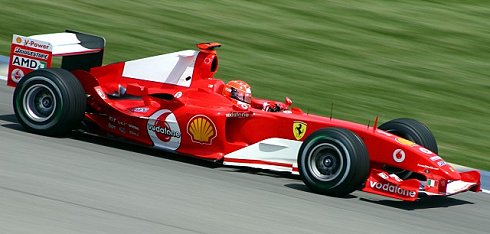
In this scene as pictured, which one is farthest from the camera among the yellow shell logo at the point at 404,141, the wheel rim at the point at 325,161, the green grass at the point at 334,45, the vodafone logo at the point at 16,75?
the green grass at the point at 334,45

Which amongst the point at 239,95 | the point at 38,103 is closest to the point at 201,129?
the point at 239,95

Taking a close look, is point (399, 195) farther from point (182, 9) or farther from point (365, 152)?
point (182, 9)

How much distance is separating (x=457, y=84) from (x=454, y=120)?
1739 millimetres

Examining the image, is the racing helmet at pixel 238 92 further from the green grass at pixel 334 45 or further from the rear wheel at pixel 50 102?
the green grass at pixel 334 45

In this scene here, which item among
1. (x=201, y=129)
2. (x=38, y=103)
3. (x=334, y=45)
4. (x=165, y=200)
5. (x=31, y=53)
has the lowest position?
(x=165, y=200)

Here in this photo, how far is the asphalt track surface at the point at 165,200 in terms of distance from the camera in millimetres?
6891

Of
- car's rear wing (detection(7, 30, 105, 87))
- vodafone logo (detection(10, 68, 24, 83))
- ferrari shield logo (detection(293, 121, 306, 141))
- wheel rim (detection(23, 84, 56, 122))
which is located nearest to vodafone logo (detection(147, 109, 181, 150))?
wheel rim (detection(23, 84, 56, 122))

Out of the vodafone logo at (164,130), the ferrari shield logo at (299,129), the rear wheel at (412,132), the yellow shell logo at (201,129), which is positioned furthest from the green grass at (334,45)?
the vodafone logo at (164,130)

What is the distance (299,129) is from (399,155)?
3.12 feet

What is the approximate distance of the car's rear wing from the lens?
9.80 meters

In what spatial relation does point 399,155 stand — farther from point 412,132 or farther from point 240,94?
point 240,94

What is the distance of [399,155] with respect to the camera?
853 cm

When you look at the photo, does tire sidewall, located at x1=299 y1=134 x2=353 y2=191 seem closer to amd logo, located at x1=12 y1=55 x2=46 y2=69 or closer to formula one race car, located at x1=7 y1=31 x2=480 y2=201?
formula one race car, located at x1=7 y1=31 x2=480 y2=201

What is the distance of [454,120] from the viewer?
12.6 m
